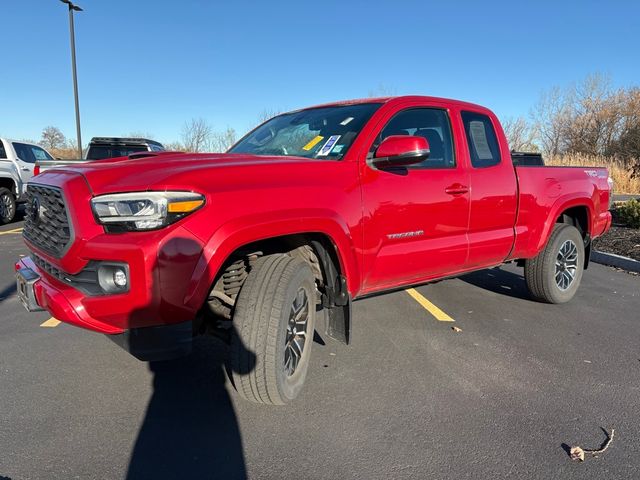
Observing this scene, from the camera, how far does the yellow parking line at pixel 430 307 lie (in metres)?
4.58

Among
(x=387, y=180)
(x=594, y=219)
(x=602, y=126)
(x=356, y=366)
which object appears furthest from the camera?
(x=602, y=126)

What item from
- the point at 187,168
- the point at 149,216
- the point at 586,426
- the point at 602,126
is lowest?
the point at 586,426

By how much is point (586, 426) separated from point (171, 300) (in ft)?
8.17

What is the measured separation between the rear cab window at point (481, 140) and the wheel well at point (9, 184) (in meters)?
10.9

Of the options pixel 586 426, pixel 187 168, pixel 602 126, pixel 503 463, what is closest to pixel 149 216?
pixel 187 168

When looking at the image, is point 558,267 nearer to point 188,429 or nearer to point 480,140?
point 480,140

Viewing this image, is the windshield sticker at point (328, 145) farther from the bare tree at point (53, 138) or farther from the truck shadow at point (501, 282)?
the bare tree at point (53, 138)

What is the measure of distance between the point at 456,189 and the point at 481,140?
0.82 m

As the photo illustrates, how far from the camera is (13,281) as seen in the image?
18.2ft

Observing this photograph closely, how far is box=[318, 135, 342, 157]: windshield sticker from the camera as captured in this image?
324 centimetres

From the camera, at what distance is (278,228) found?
257 centimetres

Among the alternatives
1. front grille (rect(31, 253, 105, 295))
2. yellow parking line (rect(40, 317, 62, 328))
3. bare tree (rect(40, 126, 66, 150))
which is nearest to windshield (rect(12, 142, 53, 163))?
yellow parking line (rect(40, 317, 62, 328))

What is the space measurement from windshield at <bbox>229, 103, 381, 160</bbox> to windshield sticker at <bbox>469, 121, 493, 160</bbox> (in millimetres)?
1157

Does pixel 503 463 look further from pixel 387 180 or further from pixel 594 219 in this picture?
pixel 594 219
